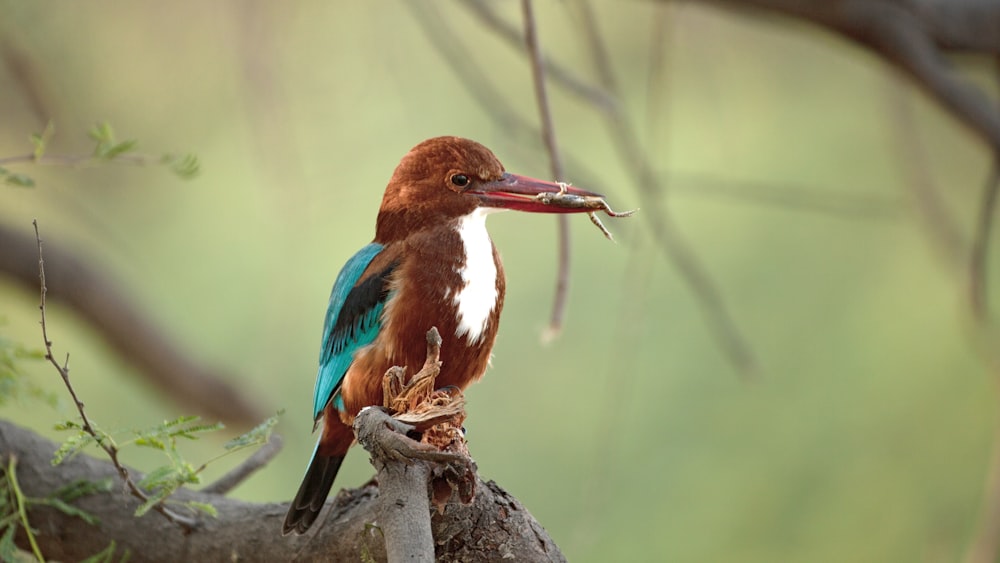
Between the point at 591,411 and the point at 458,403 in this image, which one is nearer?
the point at 458,403

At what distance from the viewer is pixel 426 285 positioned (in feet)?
4.31

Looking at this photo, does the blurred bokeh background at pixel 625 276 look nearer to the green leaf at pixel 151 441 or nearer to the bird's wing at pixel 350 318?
the bird's wing at pixel 350 318

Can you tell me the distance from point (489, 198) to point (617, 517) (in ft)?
9.13

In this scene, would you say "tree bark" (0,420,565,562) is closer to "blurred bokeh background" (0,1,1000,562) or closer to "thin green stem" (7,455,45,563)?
"thin green stem" (7,455,45,563)

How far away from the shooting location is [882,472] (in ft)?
11.5

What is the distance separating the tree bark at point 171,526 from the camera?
4.09ft

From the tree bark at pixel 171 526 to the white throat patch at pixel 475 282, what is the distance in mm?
241

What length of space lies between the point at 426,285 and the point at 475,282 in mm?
63

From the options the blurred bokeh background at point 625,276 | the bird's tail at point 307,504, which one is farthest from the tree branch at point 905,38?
the bird's tail at point 307,504

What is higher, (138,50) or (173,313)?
(138,50)

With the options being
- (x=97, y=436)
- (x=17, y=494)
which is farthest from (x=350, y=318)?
(x=17, y=494)

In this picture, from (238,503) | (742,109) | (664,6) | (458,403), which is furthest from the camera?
(742,109)

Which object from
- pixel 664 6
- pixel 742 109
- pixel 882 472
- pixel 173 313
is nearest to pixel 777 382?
pixel 882 472

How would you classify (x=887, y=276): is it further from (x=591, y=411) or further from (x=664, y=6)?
(x=664, y=6)
